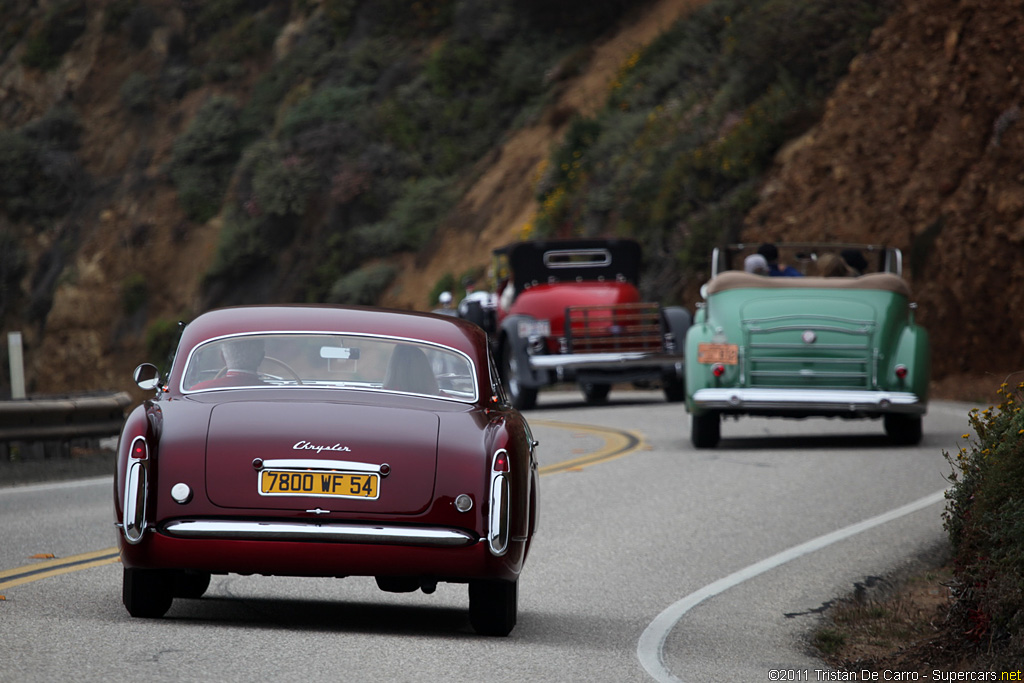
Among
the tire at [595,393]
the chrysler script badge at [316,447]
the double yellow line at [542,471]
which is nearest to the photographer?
the chrysler script badge at [316,447]

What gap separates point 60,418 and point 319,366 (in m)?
8.52

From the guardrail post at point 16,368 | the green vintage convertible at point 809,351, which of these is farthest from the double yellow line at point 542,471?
the guardrail post at point 16,368

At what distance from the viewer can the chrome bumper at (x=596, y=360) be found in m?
21.2

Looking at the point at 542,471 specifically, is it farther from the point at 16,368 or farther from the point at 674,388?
the point at 674,388

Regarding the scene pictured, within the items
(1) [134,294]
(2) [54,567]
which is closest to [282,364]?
(2) [54,567]

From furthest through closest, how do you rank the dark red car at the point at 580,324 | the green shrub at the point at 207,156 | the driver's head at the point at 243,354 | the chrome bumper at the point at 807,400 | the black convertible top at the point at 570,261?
the green shrub at the point at 207,156 → the black convertible top at the point at 570,261 → the dark red car at the point at 580,324 → the chrome bumper at the point at 807,400 → the driver's head at the point at 243,354

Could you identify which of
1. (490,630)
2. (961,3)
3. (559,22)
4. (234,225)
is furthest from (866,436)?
(234,225)

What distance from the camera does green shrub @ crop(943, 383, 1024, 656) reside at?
6.27m

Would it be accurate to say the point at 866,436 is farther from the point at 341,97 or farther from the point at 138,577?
the point at 341,97

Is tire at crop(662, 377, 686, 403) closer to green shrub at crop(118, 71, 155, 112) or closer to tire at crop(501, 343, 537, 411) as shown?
tire at crop(501, 343, 537, 411)

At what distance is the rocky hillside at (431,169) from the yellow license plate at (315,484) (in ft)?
57.4

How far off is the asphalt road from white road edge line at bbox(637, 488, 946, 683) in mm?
21

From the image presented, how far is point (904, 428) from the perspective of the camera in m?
15.2

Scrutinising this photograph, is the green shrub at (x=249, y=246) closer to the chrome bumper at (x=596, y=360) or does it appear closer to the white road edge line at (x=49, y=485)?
the chrome bumper at (x=596, y=360)
